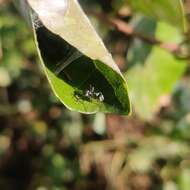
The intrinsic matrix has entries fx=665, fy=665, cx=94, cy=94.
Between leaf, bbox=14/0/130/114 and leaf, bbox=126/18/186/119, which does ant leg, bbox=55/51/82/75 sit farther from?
leaf, bbox=126/18/186/119

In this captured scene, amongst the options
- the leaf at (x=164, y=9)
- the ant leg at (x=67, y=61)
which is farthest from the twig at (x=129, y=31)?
the ant leg at (x=67, y=61)

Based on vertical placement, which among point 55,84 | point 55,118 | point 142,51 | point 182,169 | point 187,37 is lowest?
point 182,169

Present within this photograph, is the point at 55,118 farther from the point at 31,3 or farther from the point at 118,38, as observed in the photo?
the point at 31,3

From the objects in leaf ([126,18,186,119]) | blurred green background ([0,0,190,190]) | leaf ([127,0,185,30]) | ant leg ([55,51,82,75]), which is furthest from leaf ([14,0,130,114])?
blurred green background ([0,0,190,190])

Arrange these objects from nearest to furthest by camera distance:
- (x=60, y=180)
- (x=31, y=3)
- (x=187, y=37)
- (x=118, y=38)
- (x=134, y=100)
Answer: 1. (x=31, y=3)
2. (x=187, y=37)
3. (x=134, y=100)
4. (x=118, y=38)
5. (x=60, y=180)

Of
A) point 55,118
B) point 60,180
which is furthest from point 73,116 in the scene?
point 60,180

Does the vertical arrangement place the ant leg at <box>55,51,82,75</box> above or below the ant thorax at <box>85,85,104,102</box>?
above
